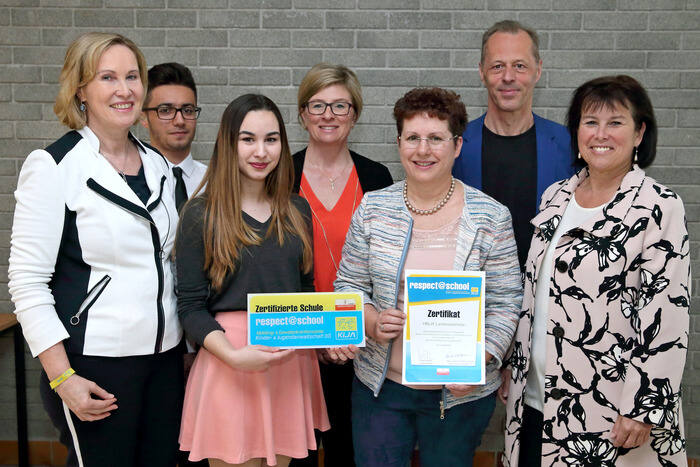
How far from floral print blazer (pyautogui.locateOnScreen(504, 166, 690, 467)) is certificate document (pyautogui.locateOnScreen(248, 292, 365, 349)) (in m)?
0.67

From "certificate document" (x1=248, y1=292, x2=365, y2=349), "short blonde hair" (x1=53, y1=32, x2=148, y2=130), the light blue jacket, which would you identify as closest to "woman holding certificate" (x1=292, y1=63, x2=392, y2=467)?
the light blue jacket

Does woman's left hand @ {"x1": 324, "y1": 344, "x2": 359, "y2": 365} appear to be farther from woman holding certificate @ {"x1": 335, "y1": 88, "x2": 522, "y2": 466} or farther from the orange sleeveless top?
the orange sleeveless top

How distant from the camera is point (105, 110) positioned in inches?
76.2

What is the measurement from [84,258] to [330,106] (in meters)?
1.28

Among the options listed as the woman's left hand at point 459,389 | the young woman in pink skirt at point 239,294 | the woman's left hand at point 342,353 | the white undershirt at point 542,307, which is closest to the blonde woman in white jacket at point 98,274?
the young woman in pink skirt at point 239,294

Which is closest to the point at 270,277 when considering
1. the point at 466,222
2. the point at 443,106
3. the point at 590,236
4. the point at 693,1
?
the point at 466,222

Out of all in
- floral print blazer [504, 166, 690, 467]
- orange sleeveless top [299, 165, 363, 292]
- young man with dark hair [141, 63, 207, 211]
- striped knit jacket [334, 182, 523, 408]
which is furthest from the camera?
young man with dark hair [141, 63, 207, 211]

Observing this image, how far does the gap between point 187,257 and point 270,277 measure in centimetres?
30

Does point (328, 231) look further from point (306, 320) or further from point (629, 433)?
point (629, 433)

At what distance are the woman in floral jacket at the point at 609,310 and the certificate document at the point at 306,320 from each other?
647 mm

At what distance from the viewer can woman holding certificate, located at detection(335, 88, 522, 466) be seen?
6.52 feet

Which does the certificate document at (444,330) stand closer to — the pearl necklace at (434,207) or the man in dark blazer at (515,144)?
the pearl necklace at (434,207)

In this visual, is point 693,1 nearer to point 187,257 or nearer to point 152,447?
point 187,257

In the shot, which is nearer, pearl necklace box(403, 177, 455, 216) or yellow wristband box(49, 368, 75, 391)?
yellow wristband box(49, 368, 75, 391)
